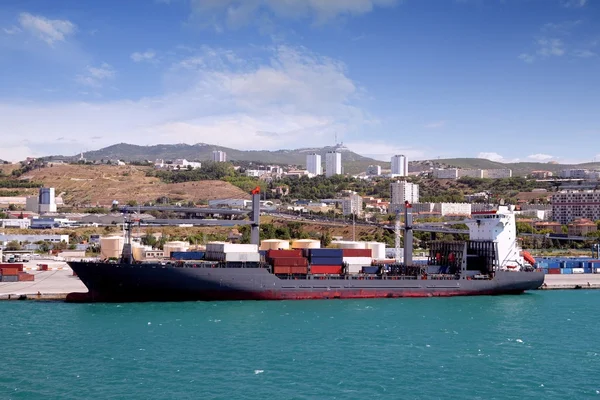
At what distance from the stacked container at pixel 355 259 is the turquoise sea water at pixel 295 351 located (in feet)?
15.0

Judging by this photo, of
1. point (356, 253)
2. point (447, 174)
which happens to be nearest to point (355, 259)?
point (356, 253)

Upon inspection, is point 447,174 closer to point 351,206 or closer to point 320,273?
point 351,206

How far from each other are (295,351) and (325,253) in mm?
14977

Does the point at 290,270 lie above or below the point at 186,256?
below

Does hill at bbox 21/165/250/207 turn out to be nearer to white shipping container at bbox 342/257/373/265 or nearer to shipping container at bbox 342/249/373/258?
shipping container at bbox 342/249/373/258

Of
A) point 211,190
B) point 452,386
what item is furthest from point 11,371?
point 211,190

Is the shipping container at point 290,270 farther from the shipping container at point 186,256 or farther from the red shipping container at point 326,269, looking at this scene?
Result: the shipping container at point 186,256

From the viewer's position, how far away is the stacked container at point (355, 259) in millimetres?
43250

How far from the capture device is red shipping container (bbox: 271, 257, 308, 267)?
40.5 metres

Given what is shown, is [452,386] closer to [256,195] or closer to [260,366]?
[260,366]

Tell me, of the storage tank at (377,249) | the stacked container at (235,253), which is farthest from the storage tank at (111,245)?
the storage tank at (377,249)

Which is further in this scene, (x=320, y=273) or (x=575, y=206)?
(x=575, y=206)

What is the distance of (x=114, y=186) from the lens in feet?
448

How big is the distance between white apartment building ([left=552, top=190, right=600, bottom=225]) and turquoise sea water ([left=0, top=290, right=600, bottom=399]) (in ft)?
284
